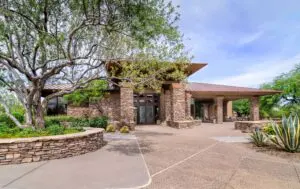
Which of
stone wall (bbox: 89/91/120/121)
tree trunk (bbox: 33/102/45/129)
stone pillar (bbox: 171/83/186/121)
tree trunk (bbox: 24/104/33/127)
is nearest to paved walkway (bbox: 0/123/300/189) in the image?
tree trunk (bbox: 33/102/45/129)

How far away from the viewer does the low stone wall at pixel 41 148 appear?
293 inches

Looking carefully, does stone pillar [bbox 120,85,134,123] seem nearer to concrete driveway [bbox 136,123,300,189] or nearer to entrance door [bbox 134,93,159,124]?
entrance door [bbox 134,93,159,124]

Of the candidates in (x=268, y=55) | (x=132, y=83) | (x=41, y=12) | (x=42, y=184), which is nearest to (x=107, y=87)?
(x=132, y=83)

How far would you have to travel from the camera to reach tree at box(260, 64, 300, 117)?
2702 centimetres

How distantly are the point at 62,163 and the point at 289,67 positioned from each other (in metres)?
32.1

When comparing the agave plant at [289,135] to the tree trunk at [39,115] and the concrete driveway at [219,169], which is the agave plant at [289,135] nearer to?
the concrete driveway at [219,169]

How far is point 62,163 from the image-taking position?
24.6 feet

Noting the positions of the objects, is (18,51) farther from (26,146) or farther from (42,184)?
(42,184)

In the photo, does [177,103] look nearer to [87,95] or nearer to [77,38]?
[87,95]

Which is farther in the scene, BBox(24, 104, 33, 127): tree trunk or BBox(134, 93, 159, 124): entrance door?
BBox(134, 93, 159, 124): entrance door

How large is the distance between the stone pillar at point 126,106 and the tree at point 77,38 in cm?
591

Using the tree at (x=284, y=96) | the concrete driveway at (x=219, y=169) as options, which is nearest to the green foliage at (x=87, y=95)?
the concrete driveway at (x=219, y=169)

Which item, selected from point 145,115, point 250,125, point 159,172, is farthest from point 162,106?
point 159,172

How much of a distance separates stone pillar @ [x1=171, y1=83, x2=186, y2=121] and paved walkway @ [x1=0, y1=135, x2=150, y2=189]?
12.0 meters
